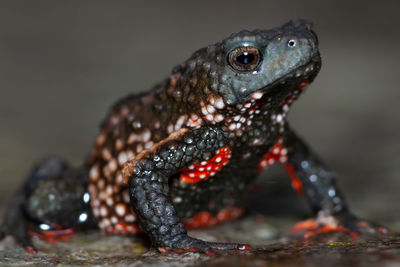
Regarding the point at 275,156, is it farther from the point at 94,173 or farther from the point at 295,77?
the point at 94,173

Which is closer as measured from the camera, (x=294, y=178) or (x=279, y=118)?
(x=279, y=118)

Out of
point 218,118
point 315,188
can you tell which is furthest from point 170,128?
point 315,188

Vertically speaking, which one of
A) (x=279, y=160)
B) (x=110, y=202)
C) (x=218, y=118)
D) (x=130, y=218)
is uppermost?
(x=218, y=118)

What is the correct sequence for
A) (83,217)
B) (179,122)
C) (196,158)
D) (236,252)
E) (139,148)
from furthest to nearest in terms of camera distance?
(83,217), (139,148), (179,122), (196,158), (236,252)

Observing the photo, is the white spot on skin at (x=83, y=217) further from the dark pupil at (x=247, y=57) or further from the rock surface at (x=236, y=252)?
the dark pupil at (x=247, y=57)

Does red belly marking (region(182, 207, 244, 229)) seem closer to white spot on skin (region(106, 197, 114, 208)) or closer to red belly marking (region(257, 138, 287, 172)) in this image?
red belly marking (region(257, 138, 287, 172))

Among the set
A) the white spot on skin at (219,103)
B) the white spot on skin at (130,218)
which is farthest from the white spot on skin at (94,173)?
the white spot on skin at (219,103)

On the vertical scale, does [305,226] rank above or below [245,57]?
below
